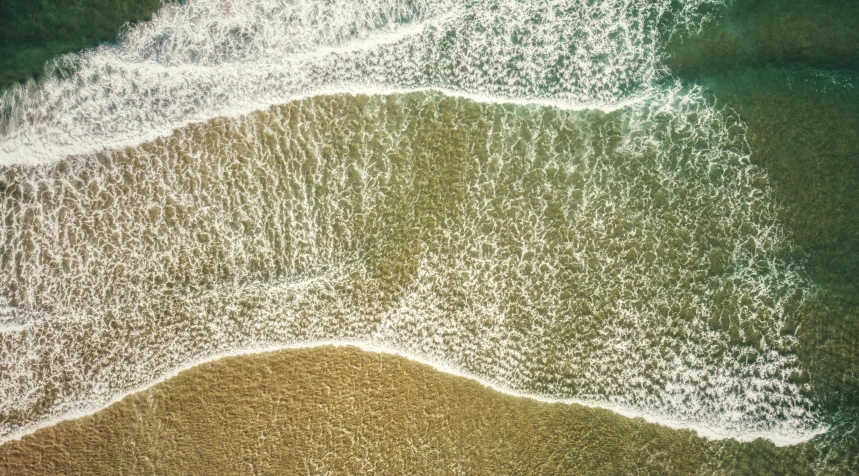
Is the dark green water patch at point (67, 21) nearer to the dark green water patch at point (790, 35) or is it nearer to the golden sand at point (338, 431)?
the golden sand at point (338, 431)

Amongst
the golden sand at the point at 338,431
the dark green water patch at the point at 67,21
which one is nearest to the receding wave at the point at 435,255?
the golden sand at the point at 338,431

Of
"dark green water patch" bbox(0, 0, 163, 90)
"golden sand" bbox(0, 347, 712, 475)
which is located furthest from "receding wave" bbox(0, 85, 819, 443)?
A: "dark green water patch" bbox(0, 0, 163, 90)

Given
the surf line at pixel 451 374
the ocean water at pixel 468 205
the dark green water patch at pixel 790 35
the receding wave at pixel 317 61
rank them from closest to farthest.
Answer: the surf line at pixel 451 374 < the ocean water at pixel 468 205 < the dark green water patch at pixel 790 35 < the receding wave at pixel 317 61

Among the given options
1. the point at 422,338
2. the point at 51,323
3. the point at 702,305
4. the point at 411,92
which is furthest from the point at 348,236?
the point at 702,305

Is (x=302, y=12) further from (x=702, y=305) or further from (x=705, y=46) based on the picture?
(x=702, y=305)

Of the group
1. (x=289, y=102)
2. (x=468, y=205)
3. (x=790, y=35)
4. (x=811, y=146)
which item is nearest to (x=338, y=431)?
(x=468, y=205)

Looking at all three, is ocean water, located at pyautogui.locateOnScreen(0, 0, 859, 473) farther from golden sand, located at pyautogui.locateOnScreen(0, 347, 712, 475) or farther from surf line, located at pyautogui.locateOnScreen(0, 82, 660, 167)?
golden sand, located at pyautogui.locateOnScreen(0, 347, 712, 475)

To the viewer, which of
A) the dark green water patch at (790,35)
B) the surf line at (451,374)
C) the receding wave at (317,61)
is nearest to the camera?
the surf line at (451,374)
